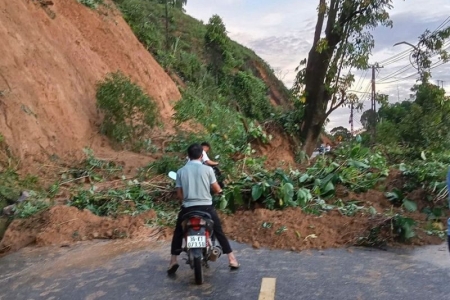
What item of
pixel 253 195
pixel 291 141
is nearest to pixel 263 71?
pixel 291 141

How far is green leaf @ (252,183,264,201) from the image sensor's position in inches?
381

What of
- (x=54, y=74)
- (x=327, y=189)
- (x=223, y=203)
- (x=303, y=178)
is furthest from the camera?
(x=54, y=74)

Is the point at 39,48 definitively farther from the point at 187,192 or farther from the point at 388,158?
the point at 187,192

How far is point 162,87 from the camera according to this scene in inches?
917

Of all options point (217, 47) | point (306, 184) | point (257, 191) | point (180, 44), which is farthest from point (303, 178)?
point (180, 44)

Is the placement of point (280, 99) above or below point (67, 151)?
above

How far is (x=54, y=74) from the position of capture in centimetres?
1655

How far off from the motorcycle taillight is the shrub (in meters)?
9.73

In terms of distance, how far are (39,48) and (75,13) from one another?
4448 millimetres

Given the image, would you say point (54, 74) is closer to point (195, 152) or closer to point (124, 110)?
point (124, 110)

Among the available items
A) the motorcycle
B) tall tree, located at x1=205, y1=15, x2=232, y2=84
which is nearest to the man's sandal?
the motorcycle

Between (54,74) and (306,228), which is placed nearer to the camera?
(306,228)

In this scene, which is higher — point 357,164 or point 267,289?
point 357,164

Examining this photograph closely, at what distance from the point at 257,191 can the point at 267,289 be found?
374 cm
